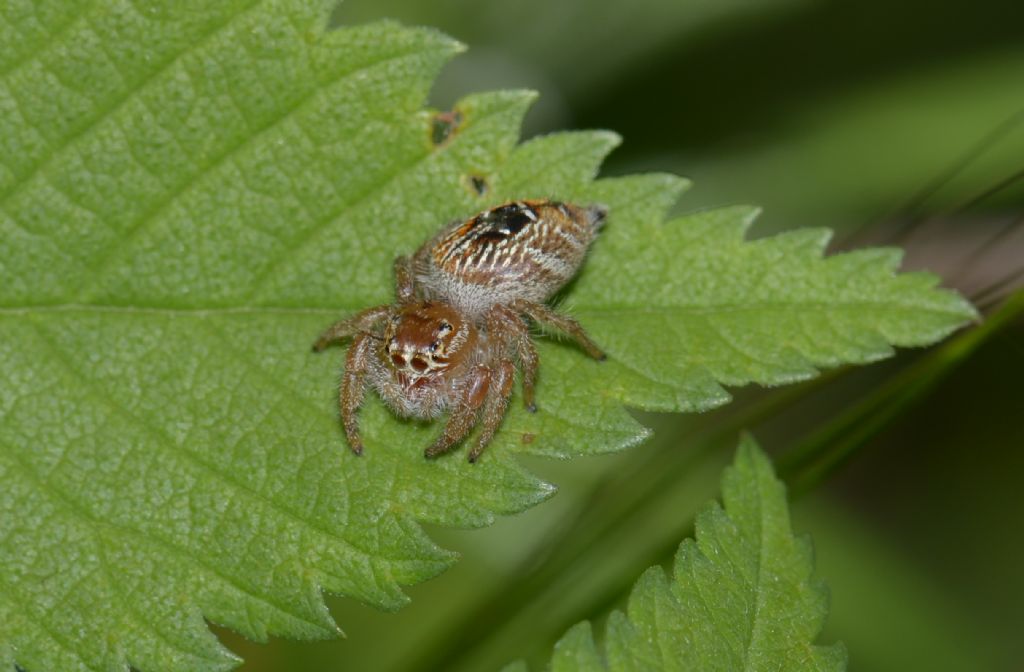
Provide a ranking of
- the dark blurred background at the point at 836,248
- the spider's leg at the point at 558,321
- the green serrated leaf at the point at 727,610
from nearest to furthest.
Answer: the green serrated leaf at the point at 727,610
the spider's leg at the point at 558,321
the dark blurred background at the point at 836,248

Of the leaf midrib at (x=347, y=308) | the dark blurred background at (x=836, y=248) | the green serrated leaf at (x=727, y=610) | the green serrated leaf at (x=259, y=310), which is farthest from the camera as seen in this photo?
the dark blurred background at (x=836, y=248)

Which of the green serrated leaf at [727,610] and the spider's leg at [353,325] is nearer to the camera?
the green serrated leaf at [727,610]

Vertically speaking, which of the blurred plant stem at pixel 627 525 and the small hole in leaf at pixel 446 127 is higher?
the small hole in leaf at pixel 446 127

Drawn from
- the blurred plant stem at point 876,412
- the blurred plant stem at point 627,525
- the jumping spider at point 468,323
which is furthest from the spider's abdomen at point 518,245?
the blurred plant stem at point 876,412

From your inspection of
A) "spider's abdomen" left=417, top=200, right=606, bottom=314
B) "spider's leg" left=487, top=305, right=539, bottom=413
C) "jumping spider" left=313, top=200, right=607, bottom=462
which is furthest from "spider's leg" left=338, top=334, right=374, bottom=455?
"spider's leg" left=487, top=305, right=539, bottom=413

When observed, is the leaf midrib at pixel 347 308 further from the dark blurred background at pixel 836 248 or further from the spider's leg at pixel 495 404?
the dark blurred background at pixel 836 248

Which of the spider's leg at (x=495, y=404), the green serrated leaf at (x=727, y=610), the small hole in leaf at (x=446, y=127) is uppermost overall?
the small hole in leaf at (x=446, y=127)

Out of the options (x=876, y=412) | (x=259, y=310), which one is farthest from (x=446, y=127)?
(x=876, y=412)

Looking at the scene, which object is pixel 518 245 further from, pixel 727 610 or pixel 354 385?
pixel 727 610
